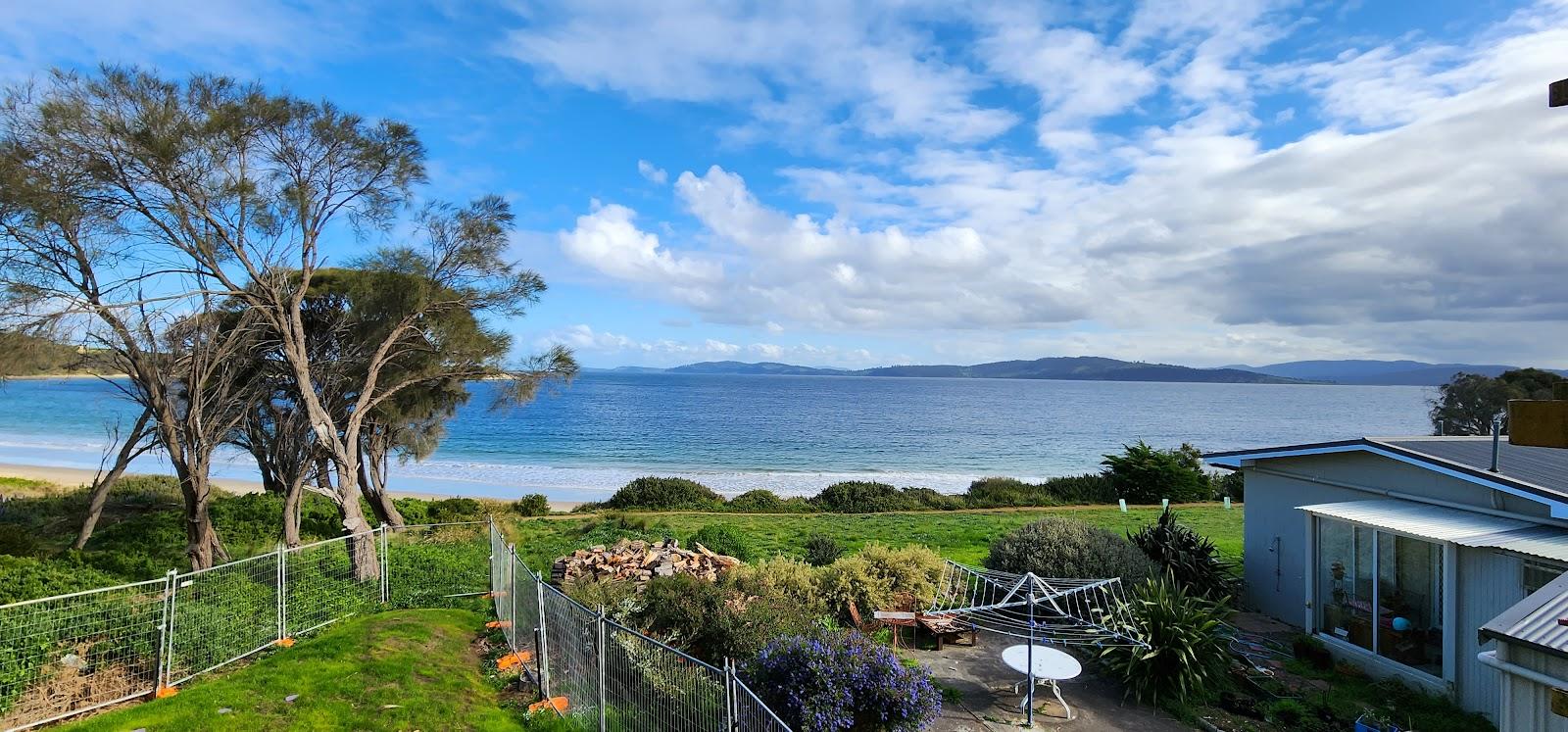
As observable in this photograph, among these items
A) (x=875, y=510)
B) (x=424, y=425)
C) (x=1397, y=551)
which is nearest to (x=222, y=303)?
(x=424, y=425)

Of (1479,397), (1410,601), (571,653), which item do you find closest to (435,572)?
(571,653)

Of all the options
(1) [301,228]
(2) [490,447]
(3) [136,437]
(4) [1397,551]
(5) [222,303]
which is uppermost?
(1) [301,228]

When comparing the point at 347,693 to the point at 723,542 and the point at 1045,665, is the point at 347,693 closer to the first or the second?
the point at 1045,665

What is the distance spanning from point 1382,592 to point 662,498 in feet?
81.2

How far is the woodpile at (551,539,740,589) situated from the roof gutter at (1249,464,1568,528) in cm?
980

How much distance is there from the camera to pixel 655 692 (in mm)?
6664

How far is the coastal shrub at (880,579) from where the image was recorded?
11.2 meters

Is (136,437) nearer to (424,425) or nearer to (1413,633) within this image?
(424,425)

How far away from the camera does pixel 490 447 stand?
53.3 metres

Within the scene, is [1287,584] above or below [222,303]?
below

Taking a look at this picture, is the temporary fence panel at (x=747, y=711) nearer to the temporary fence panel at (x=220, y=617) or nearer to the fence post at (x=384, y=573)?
the temporary fence panel at (x=220, y=617)

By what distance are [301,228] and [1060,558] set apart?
14999 millimetres

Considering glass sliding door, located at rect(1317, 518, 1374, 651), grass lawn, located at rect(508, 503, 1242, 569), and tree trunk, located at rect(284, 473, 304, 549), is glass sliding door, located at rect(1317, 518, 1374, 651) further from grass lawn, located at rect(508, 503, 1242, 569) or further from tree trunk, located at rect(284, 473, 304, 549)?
tree trunk, located at rect(284, 473, 304, 549)

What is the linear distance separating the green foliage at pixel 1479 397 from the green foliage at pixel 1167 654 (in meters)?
44.1
